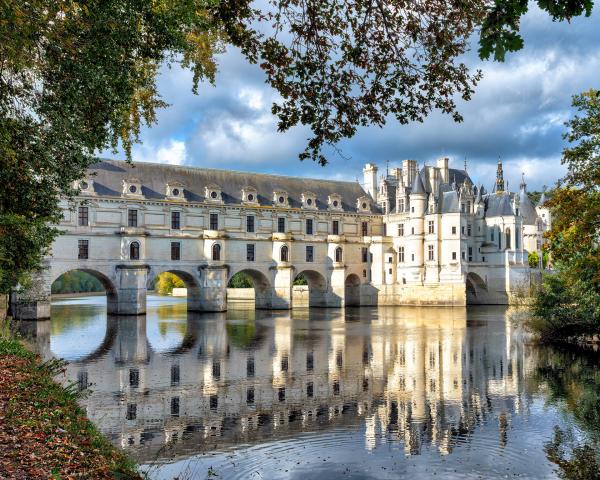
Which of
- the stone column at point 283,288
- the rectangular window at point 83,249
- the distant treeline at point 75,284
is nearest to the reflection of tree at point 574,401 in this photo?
the stone column at point 283,288

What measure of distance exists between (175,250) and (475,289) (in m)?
31.9

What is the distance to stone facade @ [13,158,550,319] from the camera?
46.6 metres

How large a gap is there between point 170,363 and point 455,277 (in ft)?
135

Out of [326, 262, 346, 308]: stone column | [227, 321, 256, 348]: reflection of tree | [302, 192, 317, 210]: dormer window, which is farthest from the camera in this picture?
[302, 192, 317, 210]: dormer window

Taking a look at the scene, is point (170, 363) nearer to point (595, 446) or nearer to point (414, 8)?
point (595, 446)

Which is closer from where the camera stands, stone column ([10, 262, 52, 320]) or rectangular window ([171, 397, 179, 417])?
rectangular window ([171, 397, 179, 417])

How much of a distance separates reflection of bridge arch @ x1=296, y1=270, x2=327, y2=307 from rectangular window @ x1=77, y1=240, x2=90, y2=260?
20.4 meters

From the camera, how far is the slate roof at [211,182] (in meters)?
48.5

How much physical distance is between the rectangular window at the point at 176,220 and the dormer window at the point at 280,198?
32.2 feet

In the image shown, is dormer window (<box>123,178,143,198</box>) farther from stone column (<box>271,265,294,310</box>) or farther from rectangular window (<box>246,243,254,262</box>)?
stone column (<box>271,265,294,310</box>)

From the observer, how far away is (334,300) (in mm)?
58688

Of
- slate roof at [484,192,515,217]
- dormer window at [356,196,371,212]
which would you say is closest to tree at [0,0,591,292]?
dormer window at [356,196,371,212]

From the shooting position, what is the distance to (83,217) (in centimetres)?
4631

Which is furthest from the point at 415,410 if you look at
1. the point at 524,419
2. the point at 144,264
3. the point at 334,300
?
the point at 334,300
